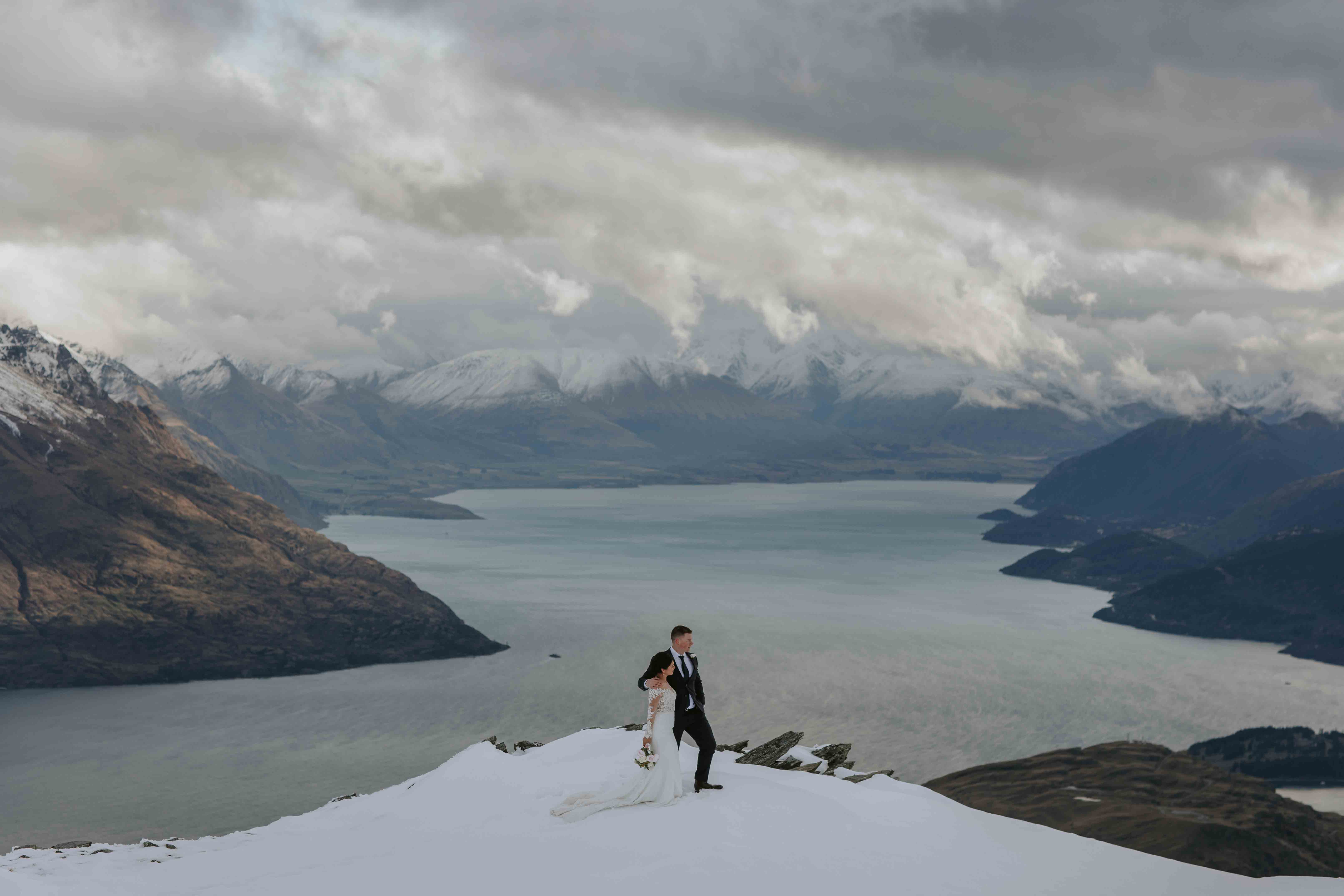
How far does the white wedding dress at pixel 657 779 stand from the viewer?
2311cm

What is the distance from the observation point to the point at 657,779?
75.8 feet

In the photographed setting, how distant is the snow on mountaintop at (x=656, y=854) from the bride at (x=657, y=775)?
0.34m

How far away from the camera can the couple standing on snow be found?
75.8 feet

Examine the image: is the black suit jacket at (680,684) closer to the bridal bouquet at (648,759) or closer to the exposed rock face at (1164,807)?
the bridal bouquet at (648,759)

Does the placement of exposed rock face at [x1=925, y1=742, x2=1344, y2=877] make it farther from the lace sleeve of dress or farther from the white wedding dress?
the lace sleeve of dress

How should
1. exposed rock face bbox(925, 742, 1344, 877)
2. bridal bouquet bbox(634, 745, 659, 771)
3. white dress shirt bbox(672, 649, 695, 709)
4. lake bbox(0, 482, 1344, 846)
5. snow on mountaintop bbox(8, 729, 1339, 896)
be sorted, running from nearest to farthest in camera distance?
snow on mountaintop bbox(8, 729, 1339, 896) < bridal bouquet bbox(634, 745, 659, 771) < white dress shirt bbox(672, 649, 695, 709) < exposed rock face bbox(925, 742, 1344, 877) < lake bbox(0, 482, 1344, 846)

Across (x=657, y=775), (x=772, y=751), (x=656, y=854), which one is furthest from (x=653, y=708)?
(x=772, y=751)

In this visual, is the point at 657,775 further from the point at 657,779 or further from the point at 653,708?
the point at 653,708

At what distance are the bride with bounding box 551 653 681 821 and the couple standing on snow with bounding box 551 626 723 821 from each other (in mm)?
11

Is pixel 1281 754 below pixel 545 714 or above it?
below

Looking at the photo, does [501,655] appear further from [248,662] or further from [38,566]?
[38,566]

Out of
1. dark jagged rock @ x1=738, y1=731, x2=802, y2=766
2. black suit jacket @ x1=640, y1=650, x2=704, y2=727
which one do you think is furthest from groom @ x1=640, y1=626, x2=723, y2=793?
dark jagged rock @ x1=738, y1=731, x2=802, y2=766

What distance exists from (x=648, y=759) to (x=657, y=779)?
0.50 metres

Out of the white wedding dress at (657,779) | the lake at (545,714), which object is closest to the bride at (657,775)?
the white wedding dress at (657,779)
